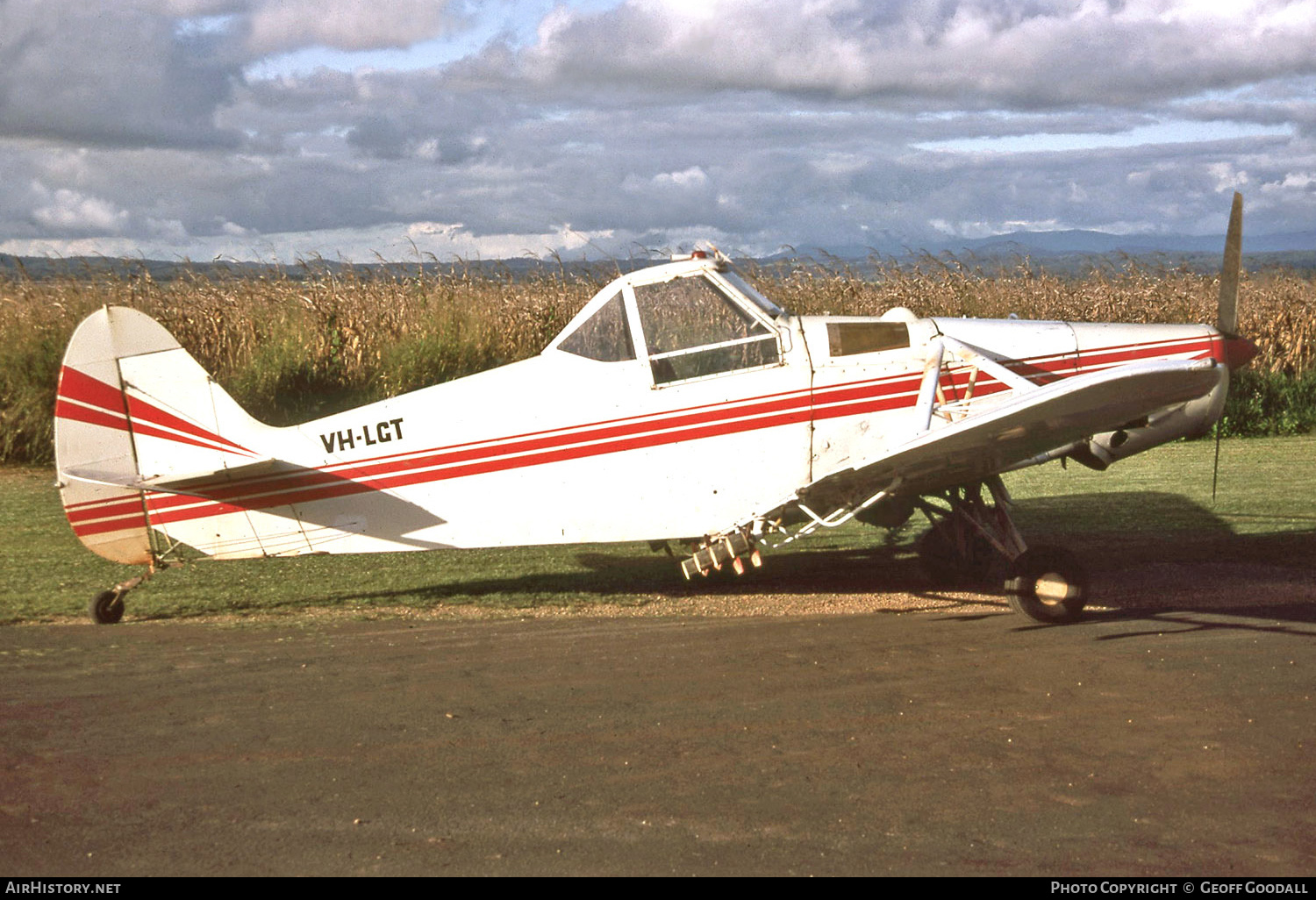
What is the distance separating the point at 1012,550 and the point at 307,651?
4.76 m

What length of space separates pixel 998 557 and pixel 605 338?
13.1 feet

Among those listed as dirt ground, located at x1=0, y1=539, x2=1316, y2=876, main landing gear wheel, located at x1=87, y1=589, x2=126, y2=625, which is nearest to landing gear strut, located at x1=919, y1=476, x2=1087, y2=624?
dirt ground, located at x1=0, y1=539, x2=1316, y2=876

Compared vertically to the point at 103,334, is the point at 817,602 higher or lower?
lower

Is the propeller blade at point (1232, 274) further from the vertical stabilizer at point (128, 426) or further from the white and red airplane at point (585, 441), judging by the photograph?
the vertical stabilizer at point (128, 426)

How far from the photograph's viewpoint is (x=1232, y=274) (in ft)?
27.3

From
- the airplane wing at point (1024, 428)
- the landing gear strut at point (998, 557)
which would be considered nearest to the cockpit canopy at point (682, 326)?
the airplane wing at point (1024, 428)

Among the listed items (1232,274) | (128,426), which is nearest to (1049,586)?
(1232,274)

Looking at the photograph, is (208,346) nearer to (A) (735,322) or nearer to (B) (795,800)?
(A) (735,322)

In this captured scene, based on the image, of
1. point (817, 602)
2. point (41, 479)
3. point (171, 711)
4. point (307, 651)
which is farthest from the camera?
point (41, 479)

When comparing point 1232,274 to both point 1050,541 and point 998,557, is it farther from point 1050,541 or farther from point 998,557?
point 1050,541

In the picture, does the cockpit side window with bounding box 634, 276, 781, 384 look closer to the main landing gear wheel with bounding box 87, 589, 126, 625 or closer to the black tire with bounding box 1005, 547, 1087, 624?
the black tire with bounding box 1005, 547, 1087, 624
